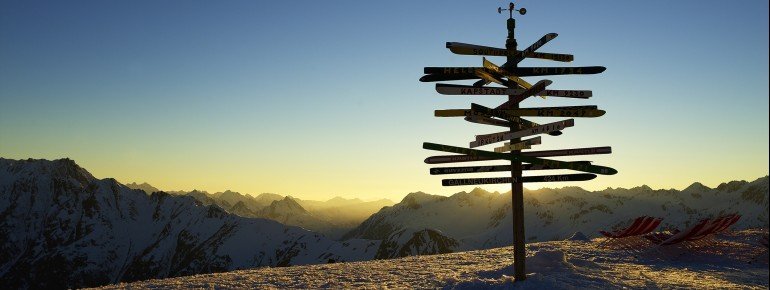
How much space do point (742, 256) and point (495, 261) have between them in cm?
712

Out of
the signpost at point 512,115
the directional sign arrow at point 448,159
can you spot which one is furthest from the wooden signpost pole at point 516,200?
the directional sign arrow at point 448,159

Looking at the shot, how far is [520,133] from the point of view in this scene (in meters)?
10.8

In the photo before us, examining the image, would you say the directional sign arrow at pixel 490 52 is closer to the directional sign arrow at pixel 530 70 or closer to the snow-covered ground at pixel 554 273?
the directional sign arrow at pixel 530 70

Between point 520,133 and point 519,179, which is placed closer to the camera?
point 520,133

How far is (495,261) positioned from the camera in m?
16.6

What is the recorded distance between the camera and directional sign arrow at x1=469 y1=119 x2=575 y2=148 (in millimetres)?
10164

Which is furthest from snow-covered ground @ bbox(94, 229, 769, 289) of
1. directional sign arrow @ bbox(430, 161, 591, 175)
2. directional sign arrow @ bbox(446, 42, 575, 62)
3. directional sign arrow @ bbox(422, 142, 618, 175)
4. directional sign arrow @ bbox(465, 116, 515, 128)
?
directional sign arrow @ bbox(446, 42, 575, 62)

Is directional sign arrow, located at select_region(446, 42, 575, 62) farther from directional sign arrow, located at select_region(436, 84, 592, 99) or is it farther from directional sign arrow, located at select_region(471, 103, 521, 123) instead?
directional sign arrow, located at select_region(471, 103, 521, 123)

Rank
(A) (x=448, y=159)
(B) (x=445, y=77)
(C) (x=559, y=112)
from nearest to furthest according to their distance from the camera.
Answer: (C) (x=559, y=112) → (B) (x=445, y=77) → (A) (x=448, y=159)

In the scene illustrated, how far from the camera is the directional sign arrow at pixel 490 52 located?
1106 cm

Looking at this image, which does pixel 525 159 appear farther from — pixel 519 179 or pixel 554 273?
pixel 554 273

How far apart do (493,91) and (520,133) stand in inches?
41.1

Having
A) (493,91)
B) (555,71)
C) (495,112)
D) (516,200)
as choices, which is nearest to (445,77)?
(493,91)

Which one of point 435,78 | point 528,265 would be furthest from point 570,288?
point 435,78
